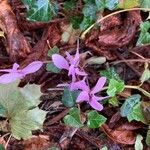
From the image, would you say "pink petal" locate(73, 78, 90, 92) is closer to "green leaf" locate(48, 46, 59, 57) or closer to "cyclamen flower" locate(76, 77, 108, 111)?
"cyclamen flower" locate(76, 77, 108, 111)

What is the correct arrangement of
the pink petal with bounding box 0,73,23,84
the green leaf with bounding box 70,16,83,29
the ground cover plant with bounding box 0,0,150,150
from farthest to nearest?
the green leaf with bounding box 70,16,83,29
the ground cover plant with bounding box 0,0,150,150
the pink petal with bounding box 0,73,23,84

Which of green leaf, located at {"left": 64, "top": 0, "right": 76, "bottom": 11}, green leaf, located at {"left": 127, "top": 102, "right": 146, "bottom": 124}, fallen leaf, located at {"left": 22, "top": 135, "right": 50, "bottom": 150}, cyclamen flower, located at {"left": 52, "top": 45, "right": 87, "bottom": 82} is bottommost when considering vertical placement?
fallen leaf, located at {"left": 22, "top": 135, "right": 50, "bottom": 150}

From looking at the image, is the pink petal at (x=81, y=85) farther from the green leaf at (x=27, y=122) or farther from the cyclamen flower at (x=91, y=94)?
the green leaf at (x=27, y=122)

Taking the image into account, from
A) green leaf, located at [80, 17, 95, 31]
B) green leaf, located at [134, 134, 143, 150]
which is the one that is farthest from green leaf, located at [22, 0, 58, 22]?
green leaf, located at [134, 134, 143, 150]

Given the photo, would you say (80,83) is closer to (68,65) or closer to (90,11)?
(68,65)

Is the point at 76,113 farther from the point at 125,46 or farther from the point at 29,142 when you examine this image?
the point at 125,46

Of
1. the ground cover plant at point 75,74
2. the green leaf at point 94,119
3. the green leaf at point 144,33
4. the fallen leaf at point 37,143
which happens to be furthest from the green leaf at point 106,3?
the fallen leaf at point 37,143
